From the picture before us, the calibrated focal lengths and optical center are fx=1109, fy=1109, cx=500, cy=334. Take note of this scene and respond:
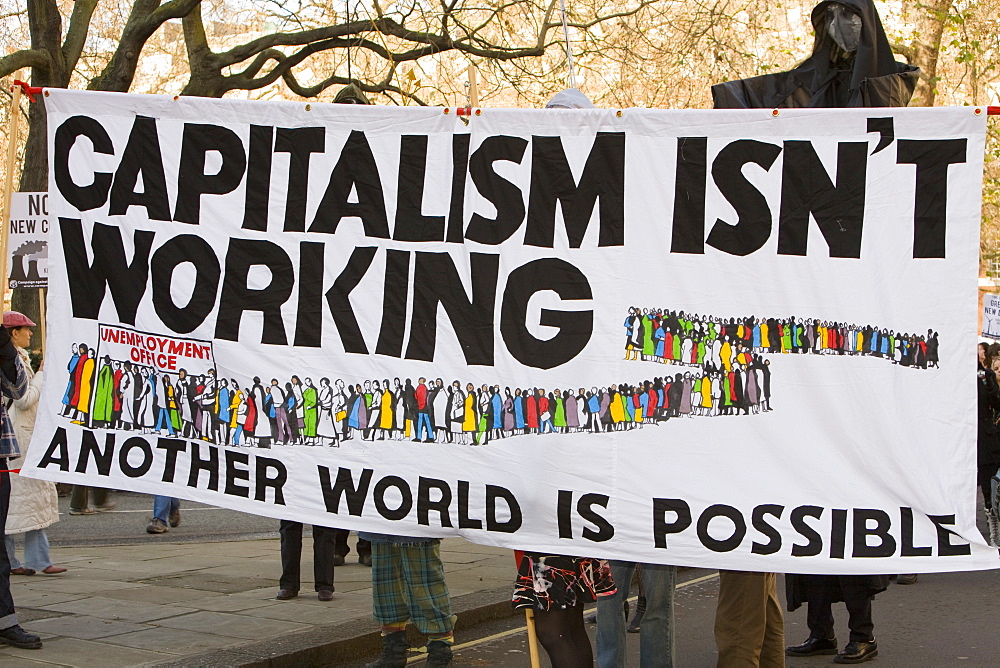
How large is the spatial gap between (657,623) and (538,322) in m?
1.53

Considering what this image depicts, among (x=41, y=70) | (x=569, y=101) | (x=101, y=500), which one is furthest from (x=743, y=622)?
(x=41, y=70)

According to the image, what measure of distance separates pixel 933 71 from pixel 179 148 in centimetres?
1881

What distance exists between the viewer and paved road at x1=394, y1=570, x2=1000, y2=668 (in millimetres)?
6125

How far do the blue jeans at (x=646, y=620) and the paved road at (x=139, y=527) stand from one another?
23.0 feet

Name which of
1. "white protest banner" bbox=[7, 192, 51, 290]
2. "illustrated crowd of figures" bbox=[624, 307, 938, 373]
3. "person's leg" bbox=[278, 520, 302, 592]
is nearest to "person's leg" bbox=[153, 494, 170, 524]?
"white protest banner" bbox=[7, 192, 51, 290]

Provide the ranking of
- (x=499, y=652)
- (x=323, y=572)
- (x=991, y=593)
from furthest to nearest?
(x=991, y=593)
(x=323, y=572)
(x=499, y=652)

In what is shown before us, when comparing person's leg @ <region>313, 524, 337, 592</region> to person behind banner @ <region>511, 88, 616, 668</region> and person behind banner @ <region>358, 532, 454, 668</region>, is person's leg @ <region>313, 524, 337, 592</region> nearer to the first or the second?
person behind banner @ <region>358, 532, 454, 668</region>

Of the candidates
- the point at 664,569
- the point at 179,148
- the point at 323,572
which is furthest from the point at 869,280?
the point at 323,572

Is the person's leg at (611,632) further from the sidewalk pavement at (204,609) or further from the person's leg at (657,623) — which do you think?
the sidewalk pavement at (204,609)

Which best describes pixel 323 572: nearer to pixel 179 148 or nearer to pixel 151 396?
pixel 151 396

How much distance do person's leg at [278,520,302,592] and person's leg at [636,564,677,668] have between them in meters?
3.12

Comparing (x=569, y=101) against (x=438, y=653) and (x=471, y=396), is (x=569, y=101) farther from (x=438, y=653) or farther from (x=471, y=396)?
(x=438, y=653)

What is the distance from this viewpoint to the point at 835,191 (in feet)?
13.6

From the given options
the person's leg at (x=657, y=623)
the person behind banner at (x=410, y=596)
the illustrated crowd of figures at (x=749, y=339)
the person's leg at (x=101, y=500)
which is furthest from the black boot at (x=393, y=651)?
the person's leg at (x=101, y=500)
